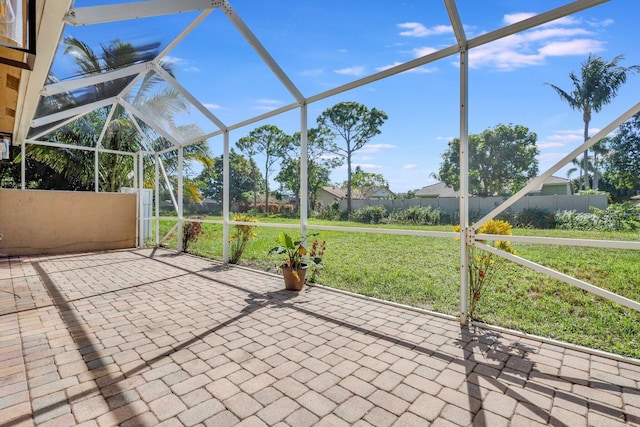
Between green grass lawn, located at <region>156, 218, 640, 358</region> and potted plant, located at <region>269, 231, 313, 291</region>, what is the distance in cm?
52

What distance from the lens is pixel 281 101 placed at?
497cm

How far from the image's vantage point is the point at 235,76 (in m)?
5.14

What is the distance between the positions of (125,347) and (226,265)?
138 inches

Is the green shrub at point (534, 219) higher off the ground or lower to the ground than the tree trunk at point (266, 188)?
lower

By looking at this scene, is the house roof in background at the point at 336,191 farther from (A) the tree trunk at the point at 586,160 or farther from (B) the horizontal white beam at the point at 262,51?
(A) the tree trunk at the point at 586,160

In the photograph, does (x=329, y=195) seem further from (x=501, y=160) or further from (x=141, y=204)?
(x=141, y=204)

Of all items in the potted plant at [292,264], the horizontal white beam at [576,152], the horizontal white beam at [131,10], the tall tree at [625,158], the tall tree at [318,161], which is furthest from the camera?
the tall tree at [318,161]

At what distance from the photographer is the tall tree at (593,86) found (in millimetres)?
2737

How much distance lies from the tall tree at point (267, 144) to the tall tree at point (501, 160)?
7.82 m

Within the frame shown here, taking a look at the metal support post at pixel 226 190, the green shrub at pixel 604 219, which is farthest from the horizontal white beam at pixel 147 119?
the green shrub at pixel 604 219

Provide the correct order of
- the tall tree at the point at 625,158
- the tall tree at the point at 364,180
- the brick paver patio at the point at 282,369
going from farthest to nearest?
1. the tall tree at the point at 364,180
2. the tall tree at the point at 625,158
3. the brick paver patio at the point at 282,369

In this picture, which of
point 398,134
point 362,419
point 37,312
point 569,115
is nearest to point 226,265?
point 37,312

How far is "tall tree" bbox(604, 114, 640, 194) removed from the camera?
99.7 inches

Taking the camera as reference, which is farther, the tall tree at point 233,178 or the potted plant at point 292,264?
the tall tree at point 233,178
